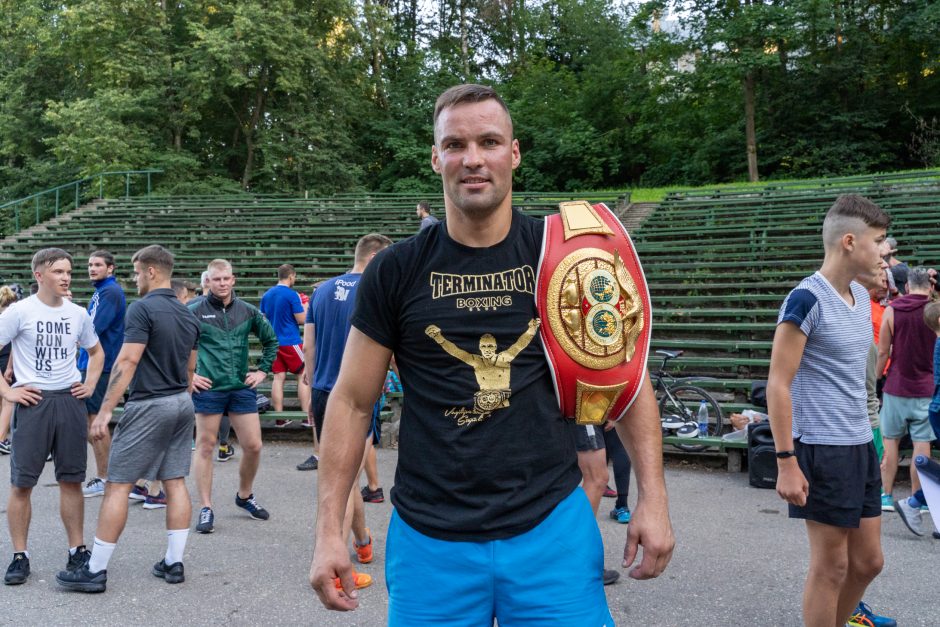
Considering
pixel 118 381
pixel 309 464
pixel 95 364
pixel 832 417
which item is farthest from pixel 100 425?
pixel 832 417

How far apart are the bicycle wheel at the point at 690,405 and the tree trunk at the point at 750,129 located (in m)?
23.2

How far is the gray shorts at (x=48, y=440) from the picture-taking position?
4.71 meters

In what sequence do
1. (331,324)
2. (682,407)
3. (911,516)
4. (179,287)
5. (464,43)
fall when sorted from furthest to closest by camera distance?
(464,43) → (682,407) → (179,287) → (911,516) → (331,324)

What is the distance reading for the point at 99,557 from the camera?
14.8 ft

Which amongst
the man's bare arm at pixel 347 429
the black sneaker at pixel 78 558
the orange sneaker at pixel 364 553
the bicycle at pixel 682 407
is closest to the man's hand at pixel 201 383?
the black sneaker at pixel 78 558

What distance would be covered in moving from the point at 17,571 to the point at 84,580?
1.60 ft

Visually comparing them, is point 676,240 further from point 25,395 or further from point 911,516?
point 25,395

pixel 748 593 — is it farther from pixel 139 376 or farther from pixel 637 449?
pixel 139 376

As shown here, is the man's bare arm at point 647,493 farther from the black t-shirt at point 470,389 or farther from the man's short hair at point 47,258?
the man's short hair at point 47,258

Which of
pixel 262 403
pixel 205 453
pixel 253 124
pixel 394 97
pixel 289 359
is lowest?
pixel 262 403

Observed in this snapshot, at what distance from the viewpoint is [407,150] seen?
33969 millimetres

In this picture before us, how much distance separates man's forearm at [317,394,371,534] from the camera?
6.49 feet

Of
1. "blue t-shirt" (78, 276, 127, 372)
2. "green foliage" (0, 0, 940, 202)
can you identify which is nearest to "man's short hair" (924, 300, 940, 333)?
"blue t-shirt" (78, 276, 127, 372)

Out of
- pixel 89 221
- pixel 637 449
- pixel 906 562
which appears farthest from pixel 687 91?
pixel 637 449
